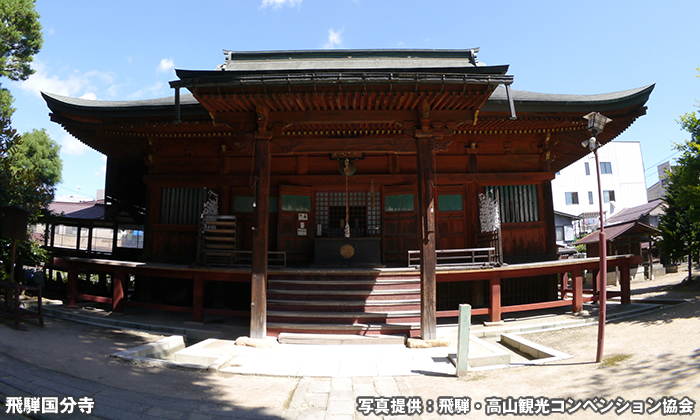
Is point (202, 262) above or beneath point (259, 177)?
beneath

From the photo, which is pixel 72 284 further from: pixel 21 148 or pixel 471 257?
pixel 21 148

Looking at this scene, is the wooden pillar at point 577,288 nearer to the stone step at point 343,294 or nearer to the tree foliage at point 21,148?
the stone step at point 343,294

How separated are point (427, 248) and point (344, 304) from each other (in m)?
2.35

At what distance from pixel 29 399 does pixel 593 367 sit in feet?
26.4

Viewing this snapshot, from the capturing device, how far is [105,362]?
615cm

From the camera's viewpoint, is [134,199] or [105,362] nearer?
[105,362]

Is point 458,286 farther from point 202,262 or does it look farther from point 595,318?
point 202,262

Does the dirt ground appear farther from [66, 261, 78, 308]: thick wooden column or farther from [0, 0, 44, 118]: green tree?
[0, 0, 44, 118]: green tree

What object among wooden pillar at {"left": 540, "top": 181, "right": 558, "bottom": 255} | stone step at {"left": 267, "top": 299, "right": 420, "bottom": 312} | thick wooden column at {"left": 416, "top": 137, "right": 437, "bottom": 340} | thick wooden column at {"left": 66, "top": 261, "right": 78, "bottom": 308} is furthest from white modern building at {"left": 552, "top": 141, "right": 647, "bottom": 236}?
thick wooden column at {"left": 66, "top": 261, "right": 78, "bottom": 308}

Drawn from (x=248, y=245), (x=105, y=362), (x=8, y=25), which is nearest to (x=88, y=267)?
(x=248, y=245)

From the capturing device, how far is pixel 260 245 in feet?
25.8

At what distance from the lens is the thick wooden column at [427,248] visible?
7.44m

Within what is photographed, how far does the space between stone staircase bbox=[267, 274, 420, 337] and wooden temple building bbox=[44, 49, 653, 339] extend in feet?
0.12

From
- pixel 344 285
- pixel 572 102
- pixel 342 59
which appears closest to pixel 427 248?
pixel 344 285
